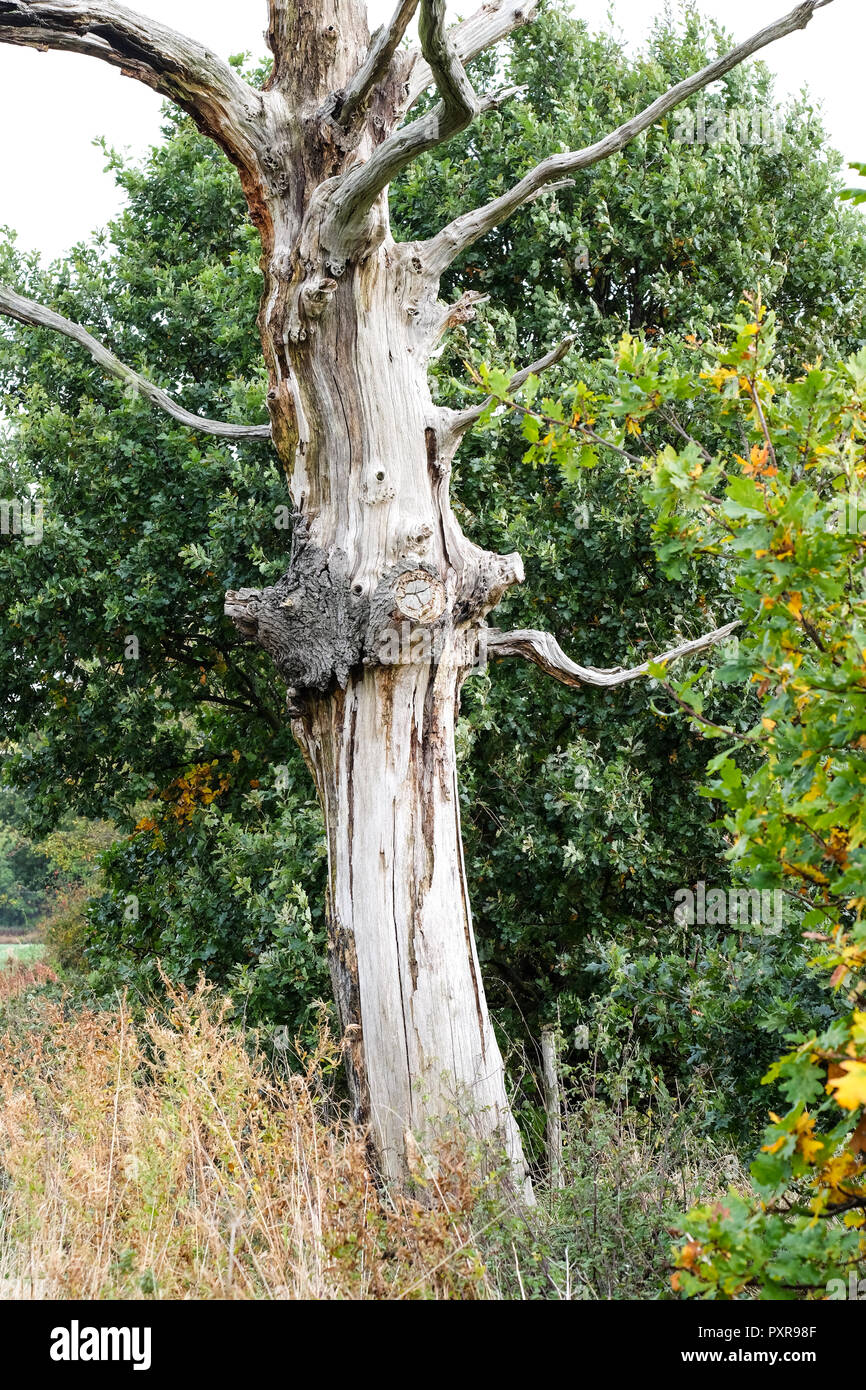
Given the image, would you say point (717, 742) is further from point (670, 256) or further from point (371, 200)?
point (371, 200)

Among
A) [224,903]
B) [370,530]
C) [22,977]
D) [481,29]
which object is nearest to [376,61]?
[481,29]

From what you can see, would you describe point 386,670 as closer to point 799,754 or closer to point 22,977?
point 799,754

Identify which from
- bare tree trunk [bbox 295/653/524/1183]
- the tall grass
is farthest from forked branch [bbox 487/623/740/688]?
the tall grass

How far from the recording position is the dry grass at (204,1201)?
3074mm

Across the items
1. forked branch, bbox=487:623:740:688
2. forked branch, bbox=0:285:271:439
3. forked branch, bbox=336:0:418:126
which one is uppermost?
forked branch, bbox=336:0:418:126

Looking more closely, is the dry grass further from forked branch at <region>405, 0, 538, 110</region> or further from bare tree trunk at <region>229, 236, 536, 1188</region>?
forked branch at <region>405, 0, 538, 110</region>

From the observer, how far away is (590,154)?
4.66 m

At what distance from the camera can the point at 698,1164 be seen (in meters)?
4.90

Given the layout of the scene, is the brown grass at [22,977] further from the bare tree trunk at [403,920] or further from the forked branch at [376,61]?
the forked branch at [376,61]

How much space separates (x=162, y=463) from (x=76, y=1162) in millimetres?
6112

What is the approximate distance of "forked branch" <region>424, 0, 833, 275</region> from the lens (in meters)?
4.35

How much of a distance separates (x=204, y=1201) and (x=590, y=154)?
14.4 feet

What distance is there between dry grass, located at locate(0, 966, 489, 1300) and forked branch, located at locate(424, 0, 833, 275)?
356cm

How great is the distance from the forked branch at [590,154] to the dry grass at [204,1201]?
11.7 feet
